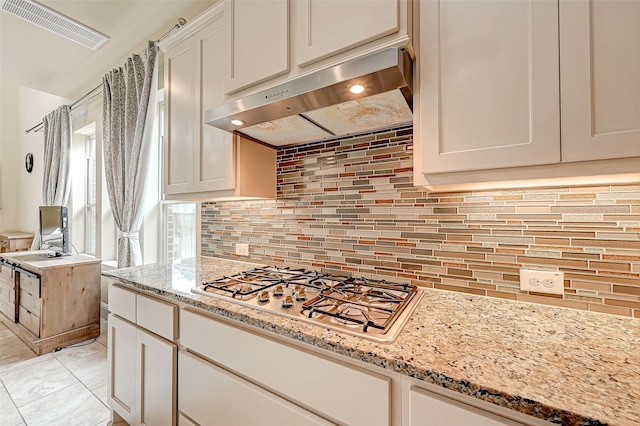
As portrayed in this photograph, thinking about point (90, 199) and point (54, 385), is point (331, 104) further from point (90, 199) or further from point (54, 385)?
point (90, 199)

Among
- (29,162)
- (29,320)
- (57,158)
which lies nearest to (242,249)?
(29,320)

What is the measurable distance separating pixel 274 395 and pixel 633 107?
1349 millimetres

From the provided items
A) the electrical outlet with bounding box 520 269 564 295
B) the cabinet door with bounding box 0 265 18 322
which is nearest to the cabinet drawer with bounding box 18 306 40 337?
the cabinet door with bounding box 0 265 18 322

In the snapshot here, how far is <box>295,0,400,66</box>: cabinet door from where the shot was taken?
0.96m

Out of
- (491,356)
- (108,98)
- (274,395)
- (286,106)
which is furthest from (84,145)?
(491,356)

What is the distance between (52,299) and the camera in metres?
2.57

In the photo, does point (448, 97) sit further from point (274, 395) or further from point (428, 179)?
point (274, 395)

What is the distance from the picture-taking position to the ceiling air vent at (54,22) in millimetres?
2234

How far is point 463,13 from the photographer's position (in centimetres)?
92

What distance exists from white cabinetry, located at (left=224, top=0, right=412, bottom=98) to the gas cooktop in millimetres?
931

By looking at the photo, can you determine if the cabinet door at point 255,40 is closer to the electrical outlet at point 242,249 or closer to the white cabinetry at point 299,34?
the white cabinetry at point 299,34

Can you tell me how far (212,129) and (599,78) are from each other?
5.40 ft

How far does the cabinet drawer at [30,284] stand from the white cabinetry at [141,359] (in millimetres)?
1630

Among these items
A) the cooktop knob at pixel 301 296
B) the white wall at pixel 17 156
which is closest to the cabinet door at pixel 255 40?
the cooktop knob at pixel 301 296
